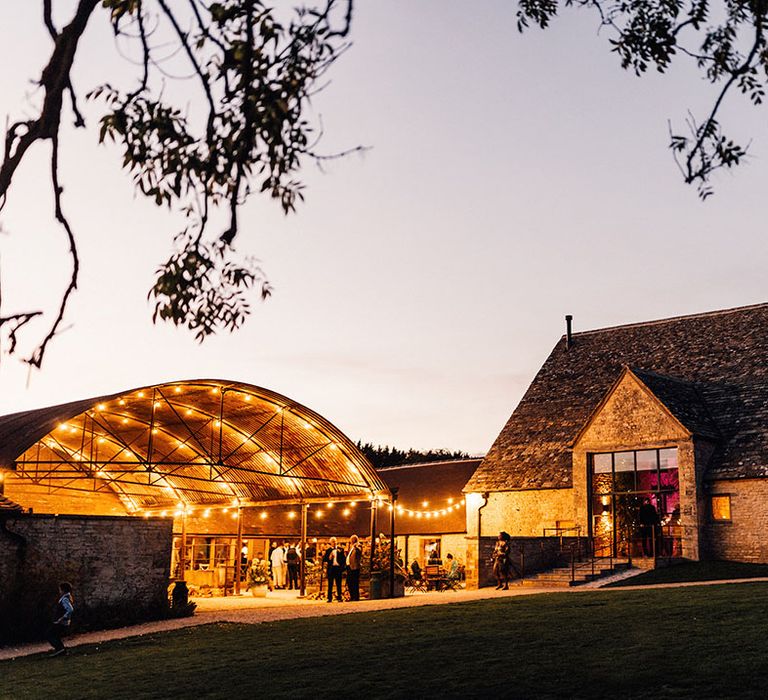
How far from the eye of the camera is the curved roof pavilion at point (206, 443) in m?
23.0

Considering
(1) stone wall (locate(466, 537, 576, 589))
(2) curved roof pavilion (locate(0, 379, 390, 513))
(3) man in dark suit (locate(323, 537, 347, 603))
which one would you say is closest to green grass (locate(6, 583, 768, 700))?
(3) man in dark suit (locate(323, 537, 347, 603))

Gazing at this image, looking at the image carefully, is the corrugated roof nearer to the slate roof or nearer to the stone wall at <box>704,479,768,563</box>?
the slate roof

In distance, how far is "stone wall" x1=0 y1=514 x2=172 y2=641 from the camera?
18.3m

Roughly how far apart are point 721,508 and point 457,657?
16.7 m

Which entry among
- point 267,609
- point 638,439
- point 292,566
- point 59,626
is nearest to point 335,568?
point 267,609

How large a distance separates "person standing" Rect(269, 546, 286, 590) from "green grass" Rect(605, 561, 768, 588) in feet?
39.3

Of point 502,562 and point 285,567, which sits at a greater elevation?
point 502,562

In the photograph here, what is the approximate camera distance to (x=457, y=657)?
12.8 m

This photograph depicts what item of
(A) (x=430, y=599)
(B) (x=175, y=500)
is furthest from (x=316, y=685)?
(B) (x=175, y=500)

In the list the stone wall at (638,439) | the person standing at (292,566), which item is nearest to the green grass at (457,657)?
the stone wall at (638,439)

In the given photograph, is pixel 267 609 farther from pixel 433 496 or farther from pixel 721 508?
pixel 433 496

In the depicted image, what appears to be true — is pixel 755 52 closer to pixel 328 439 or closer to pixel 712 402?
pixel 328 439

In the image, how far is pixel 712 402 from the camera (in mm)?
30062

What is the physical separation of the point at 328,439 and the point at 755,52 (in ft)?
66.1
